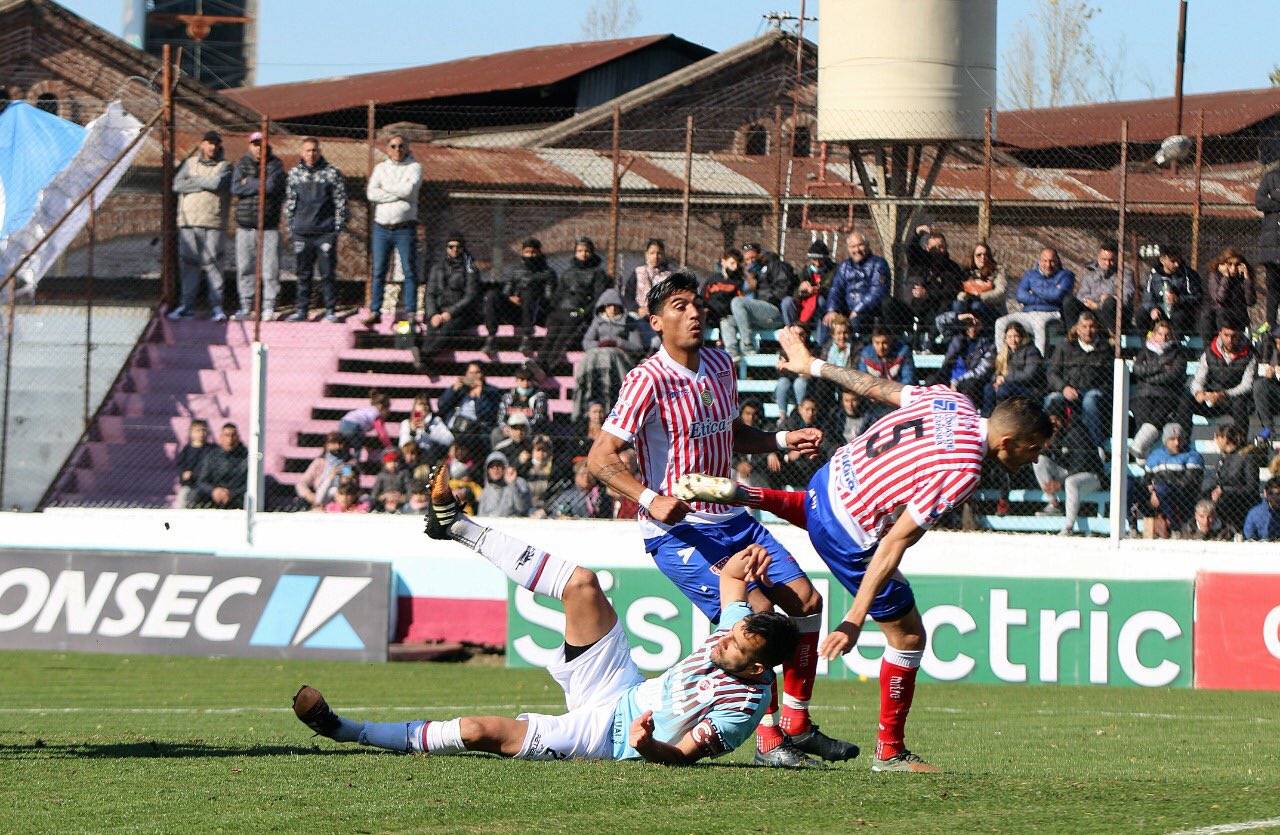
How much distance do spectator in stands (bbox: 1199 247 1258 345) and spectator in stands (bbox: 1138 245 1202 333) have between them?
5.2 inches

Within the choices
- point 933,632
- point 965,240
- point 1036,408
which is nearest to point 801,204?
point 965,240

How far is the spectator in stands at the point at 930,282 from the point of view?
1620 cm

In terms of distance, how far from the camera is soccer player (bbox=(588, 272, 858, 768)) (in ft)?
Answer: 26.2

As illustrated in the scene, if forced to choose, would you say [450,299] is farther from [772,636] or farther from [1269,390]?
[772,636]

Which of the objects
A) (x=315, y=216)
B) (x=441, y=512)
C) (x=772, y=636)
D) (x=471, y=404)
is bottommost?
(x=772, y=636)

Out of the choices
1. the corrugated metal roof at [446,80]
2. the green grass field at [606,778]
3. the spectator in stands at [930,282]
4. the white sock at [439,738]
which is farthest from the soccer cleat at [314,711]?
the corrugated metal roof at [446,80]

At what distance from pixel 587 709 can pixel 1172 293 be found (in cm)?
1027

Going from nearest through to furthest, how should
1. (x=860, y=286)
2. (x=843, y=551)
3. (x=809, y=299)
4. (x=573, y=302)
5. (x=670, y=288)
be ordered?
1. (x=843, y=551)
2. (x=670, y=288)
3. (x=860, y=286)
4. (x=809, y=299)
5. (x=573, y=302)

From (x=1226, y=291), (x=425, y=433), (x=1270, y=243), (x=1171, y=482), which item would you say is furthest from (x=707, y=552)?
(x=1270, y=243)

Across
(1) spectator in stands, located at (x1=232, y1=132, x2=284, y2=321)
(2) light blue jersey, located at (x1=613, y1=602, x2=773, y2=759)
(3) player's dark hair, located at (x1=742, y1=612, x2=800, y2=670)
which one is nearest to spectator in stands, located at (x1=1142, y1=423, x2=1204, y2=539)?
(2) light blue jersey, located at (x1=613, y1=602, x2=773, y2=759)

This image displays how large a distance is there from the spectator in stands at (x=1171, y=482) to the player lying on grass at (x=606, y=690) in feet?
26.0

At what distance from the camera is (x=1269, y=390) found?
14727 mm

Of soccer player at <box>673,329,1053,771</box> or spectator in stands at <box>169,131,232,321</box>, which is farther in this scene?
spectator in stands at <box>169,131,232,321</box>

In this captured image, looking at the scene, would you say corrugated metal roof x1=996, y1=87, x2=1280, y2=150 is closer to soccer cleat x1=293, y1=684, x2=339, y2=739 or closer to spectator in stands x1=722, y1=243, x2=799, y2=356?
spectator in stands x1=722, y1=243, x2=799, y2=356
